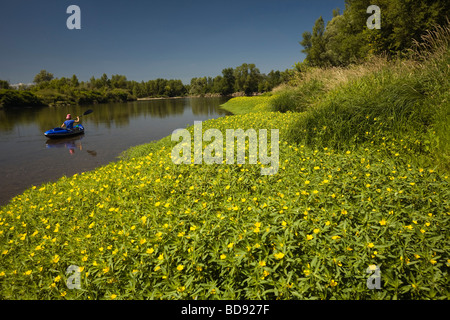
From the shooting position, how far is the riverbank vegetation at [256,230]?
2.11m

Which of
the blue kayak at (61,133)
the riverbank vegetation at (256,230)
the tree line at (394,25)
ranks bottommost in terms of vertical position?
the riverbank vegetation at (256,230)

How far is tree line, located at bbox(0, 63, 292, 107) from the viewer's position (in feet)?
199

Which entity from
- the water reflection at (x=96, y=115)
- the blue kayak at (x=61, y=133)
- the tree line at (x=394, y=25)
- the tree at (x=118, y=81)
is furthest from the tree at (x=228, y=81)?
the blue kayak at (x=61, y=133)

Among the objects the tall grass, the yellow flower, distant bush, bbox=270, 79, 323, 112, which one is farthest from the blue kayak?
the yellow flower

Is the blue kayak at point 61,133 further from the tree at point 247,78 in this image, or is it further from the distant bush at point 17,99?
the tree at point 247,78

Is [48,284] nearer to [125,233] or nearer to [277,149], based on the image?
[125,233]

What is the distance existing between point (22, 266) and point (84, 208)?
4.34 feet

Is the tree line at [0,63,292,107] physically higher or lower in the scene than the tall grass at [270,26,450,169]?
higher

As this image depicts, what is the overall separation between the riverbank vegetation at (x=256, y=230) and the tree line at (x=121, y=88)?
173 ft

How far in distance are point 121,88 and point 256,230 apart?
12913 cm

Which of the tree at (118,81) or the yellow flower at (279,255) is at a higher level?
the tree at (118,81)

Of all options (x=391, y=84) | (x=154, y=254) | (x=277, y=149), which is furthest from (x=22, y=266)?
(x=391, y=84)

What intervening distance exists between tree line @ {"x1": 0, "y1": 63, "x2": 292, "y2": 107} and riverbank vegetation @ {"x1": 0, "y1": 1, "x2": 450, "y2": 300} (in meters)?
52.7

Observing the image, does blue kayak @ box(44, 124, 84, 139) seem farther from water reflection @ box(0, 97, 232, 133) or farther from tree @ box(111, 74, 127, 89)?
tree @ box(111, 74, 127, 89)
